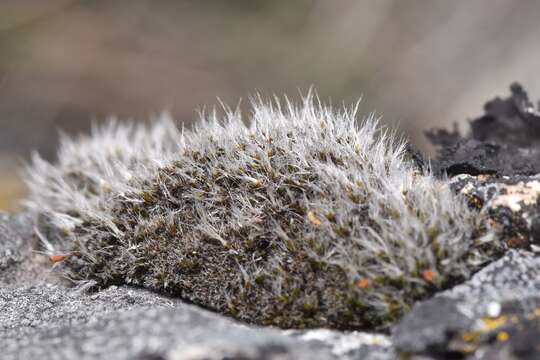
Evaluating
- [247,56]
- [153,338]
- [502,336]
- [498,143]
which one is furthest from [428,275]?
[247,56]

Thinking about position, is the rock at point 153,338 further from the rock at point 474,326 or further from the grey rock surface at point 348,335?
the rock at point 474,326

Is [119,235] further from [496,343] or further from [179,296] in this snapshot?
[496,343]

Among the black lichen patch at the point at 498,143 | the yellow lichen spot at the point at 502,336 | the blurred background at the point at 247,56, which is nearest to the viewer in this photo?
the yellow lichen spot at the point at 502,336

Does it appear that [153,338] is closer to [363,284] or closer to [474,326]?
[363,284]

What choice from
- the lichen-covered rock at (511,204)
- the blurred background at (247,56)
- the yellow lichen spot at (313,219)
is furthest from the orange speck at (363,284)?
the blurred background at (247,56)

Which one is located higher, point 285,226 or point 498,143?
point 498,143
